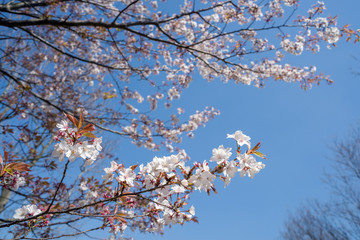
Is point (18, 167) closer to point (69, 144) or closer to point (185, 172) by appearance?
point (69, 144)

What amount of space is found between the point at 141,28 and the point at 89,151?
369cm

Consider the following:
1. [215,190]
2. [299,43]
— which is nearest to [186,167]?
[215,190]

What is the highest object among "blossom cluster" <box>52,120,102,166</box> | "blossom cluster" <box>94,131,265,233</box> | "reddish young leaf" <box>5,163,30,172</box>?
"reddish young leaf" <box>5,163,30,172</box>

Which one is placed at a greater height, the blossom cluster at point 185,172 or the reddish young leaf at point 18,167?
the reddish young leaf at point 18,167

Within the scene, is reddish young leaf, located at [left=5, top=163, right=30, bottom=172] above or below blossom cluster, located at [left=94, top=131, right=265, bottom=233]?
above

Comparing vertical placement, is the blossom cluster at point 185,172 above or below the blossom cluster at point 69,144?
below

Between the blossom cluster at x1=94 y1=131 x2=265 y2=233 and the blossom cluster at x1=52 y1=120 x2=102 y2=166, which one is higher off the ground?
the blossom cluster at x1=52 y1=120 x2=102 y2=166

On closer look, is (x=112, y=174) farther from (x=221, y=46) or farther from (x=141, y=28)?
(x=221, y=46)

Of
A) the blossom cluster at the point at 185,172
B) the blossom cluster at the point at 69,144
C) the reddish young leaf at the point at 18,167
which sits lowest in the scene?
the blossom cluster at the point at 185,172

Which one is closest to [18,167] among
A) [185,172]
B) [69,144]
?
[69,144]

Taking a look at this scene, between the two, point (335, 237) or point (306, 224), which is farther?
point (306, 224)

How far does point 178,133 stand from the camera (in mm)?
6195

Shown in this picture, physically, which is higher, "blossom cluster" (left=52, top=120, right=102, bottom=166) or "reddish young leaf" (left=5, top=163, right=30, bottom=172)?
"reddish young leaf" (left=5, top=163, right=30, bottom=172)

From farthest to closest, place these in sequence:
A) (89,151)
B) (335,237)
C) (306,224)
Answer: (306,224) → (335,237) → (89,151)
